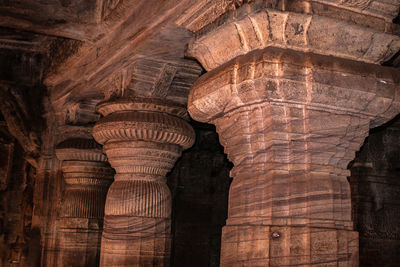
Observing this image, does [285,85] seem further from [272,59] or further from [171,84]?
[171,84]

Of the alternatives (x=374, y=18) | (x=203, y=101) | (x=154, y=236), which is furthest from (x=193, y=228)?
(x=374, y=18)

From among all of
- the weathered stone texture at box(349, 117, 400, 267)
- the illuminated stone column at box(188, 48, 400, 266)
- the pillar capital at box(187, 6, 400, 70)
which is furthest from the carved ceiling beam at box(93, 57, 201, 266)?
the weathered stone texture at box(349, 117, 400, 267)

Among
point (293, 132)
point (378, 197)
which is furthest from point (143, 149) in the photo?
point (378, 197)

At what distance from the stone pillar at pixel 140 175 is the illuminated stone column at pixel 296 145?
58.3 inches

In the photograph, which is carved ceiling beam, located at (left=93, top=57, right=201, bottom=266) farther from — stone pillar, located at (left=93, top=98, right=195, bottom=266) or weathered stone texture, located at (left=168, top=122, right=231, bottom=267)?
weathered stone texture, located at (left=168, top=122, right=231, bottom=267)

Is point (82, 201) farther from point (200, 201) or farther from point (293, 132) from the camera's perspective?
point (293, 132)

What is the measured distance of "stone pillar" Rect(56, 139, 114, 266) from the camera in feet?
18.1

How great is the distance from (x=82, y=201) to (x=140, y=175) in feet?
5.12

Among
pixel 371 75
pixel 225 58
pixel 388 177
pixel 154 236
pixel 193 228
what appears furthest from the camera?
pixel 193 228

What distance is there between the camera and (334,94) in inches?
101

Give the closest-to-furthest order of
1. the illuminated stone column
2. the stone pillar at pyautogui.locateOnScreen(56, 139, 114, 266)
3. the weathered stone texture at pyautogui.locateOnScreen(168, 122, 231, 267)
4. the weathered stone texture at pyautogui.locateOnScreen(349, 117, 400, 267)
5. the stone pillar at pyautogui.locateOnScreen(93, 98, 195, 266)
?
the illuminated stone column < the stone pillar at pyautogui.locateOnScreen(93, 98, 195, 266) < the weathered stone texture at pyautogui.locateOnScreen(349, 117, 400, 267) < the stone pillar at pyautogui.locateOnScreen(56, 139, 114, 266) < the weathered stone texture at pyautogui.locateOnScreen(168, 122, 231, 267)

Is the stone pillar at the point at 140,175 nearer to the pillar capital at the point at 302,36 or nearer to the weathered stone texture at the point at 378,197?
the pillar capital at the point at 302,36

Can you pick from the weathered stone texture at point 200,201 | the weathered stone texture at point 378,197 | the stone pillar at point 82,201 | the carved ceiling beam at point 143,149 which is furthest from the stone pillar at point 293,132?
the weathered stone texture at point 200,201

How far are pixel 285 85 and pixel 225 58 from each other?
1.61 ft
